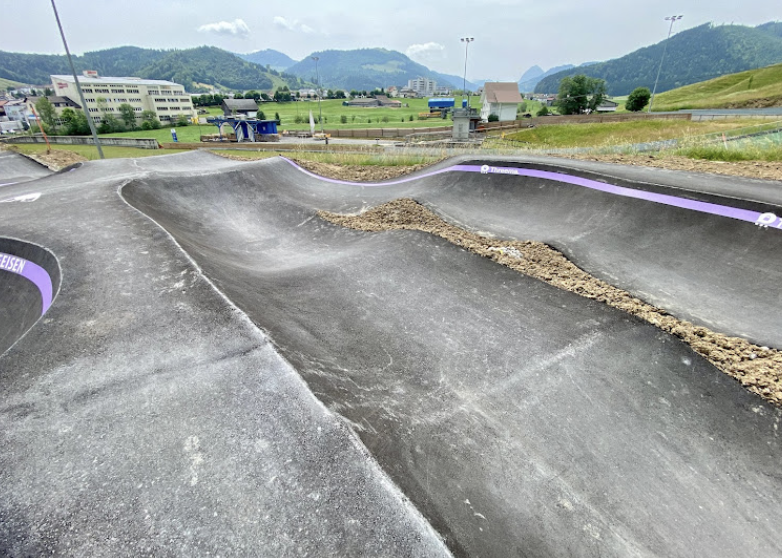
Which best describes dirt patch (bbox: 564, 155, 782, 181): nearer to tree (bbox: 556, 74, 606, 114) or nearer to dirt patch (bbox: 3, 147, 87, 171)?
dirt patch (bbox: 3, 147, 87, 171)

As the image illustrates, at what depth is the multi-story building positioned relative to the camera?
9456 cm

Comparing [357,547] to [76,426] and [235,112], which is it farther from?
[235,112]

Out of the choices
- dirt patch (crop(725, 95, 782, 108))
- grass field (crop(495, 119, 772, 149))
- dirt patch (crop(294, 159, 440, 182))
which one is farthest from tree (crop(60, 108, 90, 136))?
dirt patch (crop(725, 95, 782, 108))

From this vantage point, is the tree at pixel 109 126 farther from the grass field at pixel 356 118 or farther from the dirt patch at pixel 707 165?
the dirt patch at pixel 707 165

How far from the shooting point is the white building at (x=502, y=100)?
236 ft

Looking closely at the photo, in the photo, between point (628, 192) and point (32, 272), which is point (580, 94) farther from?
point (32, 272)

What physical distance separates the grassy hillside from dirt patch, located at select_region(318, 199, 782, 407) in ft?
164

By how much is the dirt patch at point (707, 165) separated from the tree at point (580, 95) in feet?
234

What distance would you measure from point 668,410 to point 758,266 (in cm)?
394

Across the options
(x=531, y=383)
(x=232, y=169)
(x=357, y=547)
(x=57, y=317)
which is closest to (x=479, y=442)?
(x=531, y=383)

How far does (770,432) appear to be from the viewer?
11.2 feet

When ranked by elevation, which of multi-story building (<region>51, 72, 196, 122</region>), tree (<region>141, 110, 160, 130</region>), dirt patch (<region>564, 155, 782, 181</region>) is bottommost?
dirt patch (<region>564, 155, 782, 181</region>)

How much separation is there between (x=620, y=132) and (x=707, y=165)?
2256 centimetres

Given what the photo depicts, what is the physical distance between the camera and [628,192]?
7.98 metres
